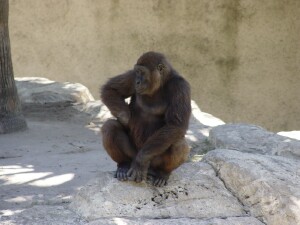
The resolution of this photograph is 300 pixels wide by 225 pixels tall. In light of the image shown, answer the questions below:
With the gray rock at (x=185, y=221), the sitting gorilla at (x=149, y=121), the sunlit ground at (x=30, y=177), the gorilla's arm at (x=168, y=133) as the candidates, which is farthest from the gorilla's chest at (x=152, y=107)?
the sunlit ground at (x=30, y=177)

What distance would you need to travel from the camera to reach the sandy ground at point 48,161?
499 cm

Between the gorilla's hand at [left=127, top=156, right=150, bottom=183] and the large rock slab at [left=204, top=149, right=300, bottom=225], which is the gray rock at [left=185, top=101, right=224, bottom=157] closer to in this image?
the large rock slab at [left=204, top=149, right=300, bottom=225]

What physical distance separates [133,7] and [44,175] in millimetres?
7478

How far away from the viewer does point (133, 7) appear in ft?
41.9

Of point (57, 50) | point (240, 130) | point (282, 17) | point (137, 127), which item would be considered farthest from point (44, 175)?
point (282, 17)

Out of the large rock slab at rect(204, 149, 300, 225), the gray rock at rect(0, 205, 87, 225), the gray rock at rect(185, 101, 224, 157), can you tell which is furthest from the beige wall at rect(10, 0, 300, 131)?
the gray rock at rect(0, 205, 87, 225)

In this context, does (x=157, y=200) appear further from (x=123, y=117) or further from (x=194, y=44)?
(x=194, y=44)

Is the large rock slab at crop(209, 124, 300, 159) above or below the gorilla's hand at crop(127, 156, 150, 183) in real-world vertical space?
below

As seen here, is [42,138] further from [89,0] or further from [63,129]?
[89,0]

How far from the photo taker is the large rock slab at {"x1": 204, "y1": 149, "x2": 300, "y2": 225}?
4.14 m

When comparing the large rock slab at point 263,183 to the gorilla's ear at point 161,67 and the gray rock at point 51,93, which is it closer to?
the gorilla's ear at point 161,67

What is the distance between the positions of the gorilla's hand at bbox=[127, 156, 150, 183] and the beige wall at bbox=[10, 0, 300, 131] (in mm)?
8656

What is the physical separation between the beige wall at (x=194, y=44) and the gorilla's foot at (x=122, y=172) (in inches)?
334

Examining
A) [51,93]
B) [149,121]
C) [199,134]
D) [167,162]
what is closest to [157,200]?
[167,162]
